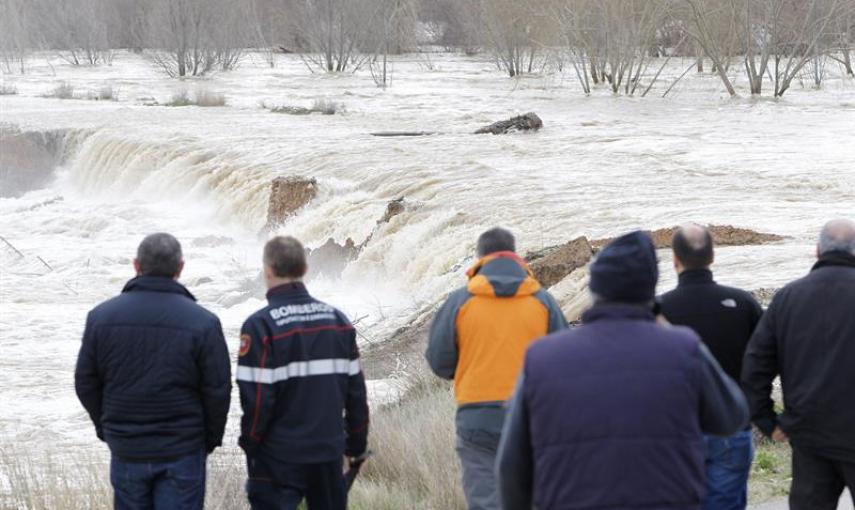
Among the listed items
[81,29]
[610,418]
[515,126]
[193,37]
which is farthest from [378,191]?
[81,29]

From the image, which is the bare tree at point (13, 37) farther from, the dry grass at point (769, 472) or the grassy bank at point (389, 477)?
the dry grass at point (769, 472)

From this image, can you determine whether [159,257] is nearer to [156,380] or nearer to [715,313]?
[156,380]

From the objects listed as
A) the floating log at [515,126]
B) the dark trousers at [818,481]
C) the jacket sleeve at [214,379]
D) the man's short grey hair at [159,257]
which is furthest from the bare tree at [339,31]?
the dark trousers at [818,481]

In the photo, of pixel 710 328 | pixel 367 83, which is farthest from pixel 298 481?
pixel 367 83

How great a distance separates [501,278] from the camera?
14.7 feet

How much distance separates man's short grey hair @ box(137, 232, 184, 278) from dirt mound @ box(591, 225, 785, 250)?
9.62 meters

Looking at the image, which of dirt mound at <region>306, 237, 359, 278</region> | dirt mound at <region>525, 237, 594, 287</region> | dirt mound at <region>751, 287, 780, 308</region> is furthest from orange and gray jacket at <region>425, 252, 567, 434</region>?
dirt mound at <region>306, 237, 359, 278</region>

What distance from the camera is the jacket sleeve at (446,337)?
4492 mm

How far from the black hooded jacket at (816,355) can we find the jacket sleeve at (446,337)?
110 centimetres

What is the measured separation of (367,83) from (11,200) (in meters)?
19.4

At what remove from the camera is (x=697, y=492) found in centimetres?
305

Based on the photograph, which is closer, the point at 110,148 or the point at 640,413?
the point at 640,413

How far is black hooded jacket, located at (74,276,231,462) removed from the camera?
14.7ft

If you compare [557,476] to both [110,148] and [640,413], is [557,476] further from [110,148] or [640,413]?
[110,148]
